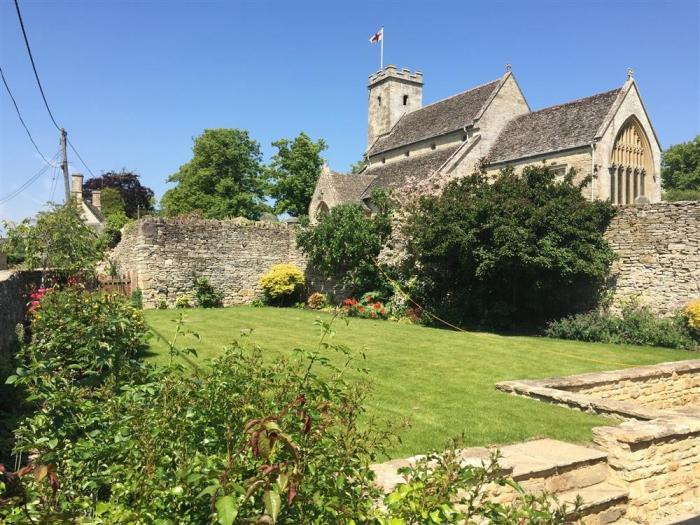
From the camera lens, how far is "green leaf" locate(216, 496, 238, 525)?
1.74 metres

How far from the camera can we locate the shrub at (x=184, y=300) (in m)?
19.6

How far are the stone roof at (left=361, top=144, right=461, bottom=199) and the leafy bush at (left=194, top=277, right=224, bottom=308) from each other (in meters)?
10.9

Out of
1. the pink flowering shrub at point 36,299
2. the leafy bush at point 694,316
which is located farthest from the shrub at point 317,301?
the leafy bush at point 694,316

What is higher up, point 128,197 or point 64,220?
point 128,197

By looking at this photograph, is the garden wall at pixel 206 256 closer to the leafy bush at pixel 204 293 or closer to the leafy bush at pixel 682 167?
the leafy bush at pixel 204 293

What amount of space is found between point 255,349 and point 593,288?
14.7 metres

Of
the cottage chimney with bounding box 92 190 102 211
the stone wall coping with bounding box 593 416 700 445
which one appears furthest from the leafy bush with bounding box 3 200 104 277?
the cottage chimney with bounding box 92 190 102 211

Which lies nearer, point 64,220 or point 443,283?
point 64,220

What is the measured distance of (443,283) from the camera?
17.5 metres

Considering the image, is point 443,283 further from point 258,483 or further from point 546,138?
point 258,483

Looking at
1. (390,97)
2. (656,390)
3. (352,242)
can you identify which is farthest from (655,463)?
(390,97)

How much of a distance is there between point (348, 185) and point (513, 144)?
9.79 m

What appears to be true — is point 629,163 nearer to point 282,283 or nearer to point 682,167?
point 282,283

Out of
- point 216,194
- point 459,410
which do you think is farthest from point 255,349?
point 216,194
